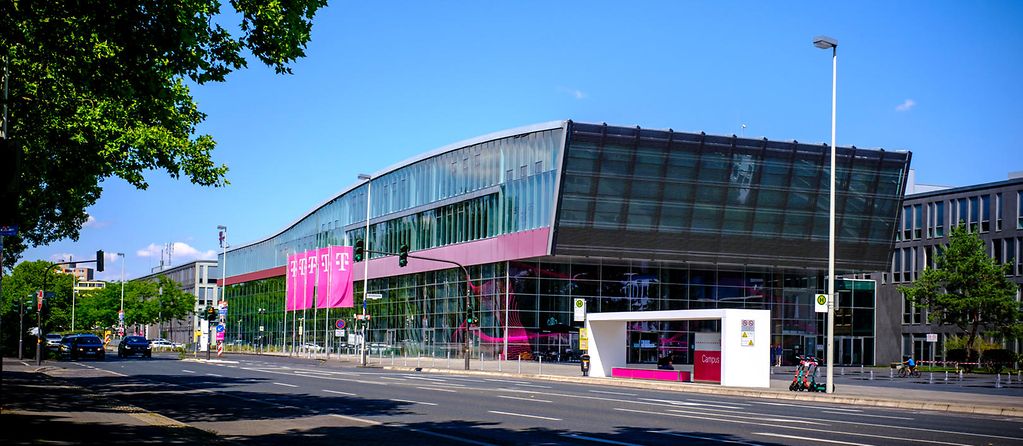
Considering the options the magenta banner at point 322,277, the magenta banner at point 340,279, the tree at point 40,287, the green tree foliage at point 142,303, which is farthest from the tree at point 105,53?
the tree at point 40,287

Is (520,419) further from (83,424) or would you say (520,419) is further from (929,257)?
(929,257)

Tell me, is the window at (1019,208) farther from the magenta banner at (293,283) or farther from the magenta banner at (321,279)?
the magenta banner at (293,283)

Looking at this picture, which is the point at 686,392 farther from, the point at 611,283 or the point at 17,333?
the point at 17,333

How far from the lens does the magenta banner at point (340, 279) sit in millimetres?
83625

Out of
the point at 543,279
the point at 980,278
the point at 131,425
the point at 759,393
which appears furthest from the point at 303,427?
the point at 980,278

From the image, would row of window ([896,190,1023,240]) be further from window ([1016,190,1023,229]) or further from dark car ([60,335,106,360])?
dark car ([60,335,106,360])

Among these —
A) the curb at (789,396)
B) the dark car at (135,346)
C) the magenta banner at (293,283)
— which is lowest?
the dark car at (135,346)

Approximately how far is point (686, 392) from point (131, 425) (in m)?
24.2

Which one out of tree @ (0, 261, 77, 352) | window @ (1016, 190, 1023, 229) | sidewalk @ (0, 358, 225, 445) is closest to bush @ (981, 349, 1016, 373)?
window @ (1016, 190, 1023, 229)

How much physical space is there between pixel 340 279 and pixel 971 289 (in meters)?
47.1

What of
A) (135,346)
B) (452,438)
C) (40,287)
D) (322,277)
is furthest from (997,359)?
(40,287)

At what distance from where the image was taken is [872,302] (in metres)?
82.9

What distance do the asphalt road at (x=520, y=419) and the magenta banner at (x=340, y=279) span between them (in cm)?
4960

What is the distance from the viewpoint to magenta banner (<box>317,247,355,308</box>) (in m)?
83.6
